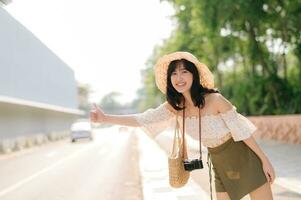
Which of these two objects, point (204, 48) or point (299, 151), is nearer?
point (299, 151)

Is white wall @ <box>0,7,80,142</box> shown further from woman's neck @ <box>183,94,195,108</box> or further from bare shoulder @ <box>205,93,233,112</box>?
bare shoulder @ <box>205,93,233,112</box>

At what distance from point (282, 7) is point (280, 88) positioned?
17.5 feet

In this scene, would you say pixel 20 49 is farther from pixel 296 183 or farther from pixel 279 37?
pixel 296 183

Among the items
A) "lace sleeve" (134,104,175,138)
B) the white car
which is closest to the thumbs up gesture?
"lace sleeve" (134,104,175,138)

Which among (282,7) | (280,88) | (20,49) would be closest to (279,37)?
(280,88)

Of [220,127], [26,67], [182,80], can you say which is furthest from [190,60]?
[26,67]

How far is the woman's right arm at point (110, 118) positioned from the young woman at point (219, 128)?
366mm

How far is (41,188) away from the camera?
13.0 metres

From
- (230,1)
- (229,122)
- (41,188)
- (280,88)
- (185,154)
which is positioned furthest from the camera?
(280,88)

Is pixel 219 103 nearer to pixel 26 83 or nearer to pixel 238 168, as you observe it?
pixel 238 168

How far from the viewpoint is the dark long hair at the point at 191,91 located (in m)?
4.05

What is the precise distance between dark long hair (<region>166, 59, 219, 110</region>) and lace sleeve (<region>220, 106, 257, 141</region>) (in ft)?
0.66

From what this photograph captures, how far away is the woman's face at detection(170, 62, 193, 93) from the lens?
4.05 metres

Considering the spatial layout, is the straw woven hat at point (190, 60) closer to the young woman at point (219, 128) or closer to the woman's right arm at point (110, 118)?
the young woman at point (219, 128)
